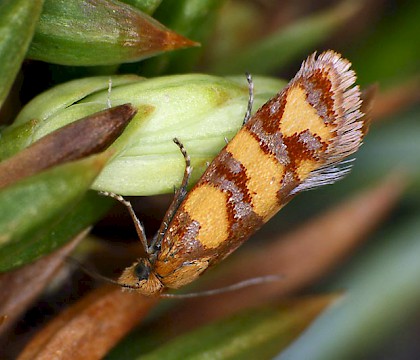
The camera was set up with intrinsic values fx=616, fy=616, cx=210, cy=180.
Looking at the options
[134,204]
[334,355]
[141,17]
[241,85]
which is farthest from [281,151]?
[334,355]

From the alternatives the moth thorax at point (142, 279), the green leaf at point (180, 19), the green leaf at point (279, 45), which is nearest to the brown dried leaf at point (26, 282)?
the moth thorax at point (142, 279)

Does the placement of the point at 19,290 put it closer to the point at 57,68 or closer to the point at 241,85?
the point at 57,68

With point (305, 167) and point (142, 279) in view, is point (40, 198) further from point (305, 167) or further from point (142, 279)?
point (305, 167)

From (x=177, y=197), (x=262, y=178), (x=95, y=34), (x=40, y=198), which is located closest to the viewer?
(x=40, y=198)

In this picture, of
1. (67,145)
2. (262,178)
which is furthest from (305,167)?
(67,145)

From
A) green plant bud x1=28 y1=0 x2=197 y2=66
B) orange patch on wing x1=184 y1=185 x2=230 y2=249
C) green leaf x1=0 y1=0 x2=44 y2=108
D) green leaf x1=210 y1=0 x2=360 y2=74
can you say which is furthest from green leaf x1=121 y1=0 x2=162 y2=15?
green leaf x1=210 y1=0 x2=360 y2=74

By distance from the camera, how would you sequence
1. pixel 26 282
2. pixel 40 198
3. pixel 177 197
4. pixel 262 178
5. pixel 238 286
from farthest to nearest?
pixel 238 286 → pixel 262 178 → pixel 177 197 → pixel 26 282 → pixel 40 198

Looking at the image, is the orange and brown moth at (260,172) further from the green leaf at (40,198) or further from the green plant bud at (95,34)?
the green leaf at (40,198)

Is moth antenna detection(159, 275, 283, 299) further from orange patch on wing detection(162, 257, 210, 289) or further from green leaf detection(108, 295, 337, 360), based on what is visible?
green leaf detection(108, 295, 337, 360)
